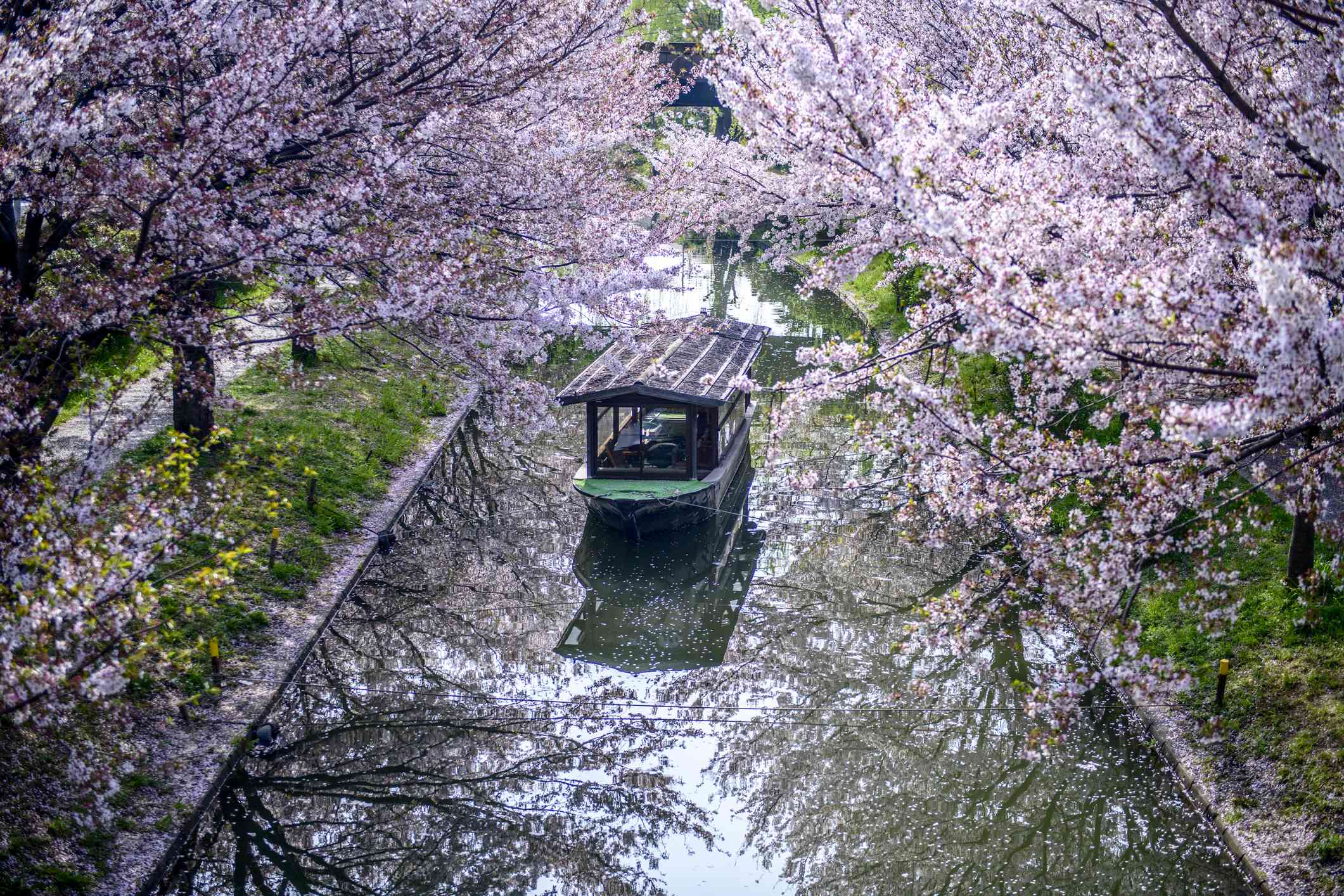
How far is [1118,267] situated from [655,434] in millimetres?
12183

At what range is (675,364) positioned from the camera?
2011 cm

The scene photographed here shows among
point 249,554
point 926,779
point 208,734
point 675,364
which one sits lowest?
point 926,779

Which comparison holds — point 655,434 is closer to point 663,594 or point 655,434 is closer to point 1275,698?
point 663,594

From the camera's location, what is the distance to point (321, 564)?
51.1 feet

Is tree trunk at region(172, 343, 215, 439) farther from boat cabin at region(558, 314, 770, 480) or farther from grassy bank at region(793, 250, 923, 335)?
grassy bank at region(793, 250, 923, 335)

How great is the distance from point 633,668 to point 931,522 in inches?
238

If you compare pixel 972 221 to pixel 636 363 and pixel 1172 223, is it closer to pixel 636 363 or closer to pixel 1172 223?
pixel 1172 223

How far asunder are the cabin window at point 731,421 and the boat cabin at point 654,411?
0.12ft

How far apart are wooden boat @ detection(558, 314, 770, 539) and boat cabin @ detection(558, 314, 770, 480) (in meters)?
0.02

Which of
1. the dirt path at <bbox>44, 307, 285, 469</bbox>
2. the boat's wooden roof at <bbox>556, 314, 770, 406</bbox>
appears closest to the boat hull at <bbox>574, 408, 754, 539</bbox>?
the boat's wooden roof at <bbox>556, 314, 770, 406</bbox>

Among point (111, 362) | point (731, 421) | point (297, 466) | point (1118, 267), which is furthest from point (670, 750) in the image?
point (111, 362)

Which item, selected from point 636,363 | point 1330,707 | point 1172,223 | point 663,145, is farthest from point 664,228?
point 663,145

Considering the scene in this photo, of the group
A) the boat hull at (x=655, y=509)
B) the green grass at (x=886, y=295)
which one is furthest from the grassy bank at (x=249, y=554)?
the green grass at (x=886, y=295)

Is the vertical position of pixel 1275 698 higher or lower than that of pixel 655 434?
lower
